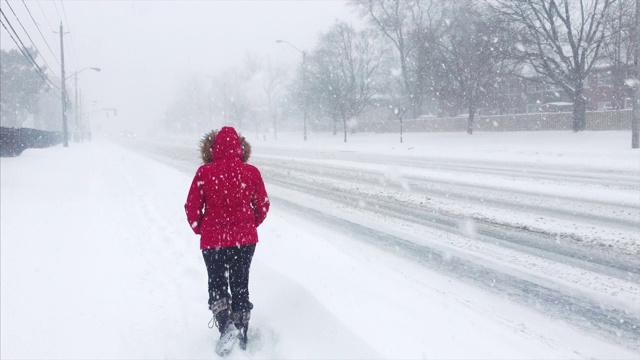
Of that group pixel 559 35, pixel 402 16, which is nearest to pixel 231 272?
pixel 559 35

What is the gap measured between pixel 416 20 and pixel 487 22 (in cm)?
1707

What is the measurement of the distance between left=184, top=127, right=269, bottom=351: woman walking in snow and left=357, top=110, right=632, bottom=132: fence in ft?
98.2

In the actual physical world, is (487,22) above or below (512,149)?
above

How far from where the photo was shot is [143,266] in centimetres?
564

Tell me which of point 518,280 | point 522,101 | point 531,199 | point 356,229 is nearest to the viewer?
point 518,280

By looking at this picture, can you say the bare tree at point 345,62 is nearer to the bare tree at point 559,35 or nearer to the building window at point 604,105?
the bare tree at point 559,35

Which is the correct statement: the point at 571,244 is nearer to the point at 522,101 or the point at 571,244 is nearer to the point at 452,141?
the point at 452,141

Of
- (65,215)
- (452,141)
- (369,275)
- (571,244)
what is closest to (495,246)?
(571,244)

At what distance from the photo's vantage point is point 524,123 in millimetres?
33281

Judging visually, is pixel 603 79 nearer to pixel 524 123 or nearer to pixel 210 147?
pixel 524 123

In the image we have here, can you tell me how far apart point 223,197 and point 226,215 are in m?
0.13

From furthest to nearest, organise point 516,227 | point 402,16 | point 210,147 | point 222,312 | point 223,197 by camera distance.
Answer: point 402,16, point 516,227, point 222,312, point 210,147, point 223,197

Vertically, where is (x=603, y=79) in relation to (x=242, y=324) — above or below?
above

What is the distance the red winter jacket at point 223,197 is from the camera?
10.7ft
